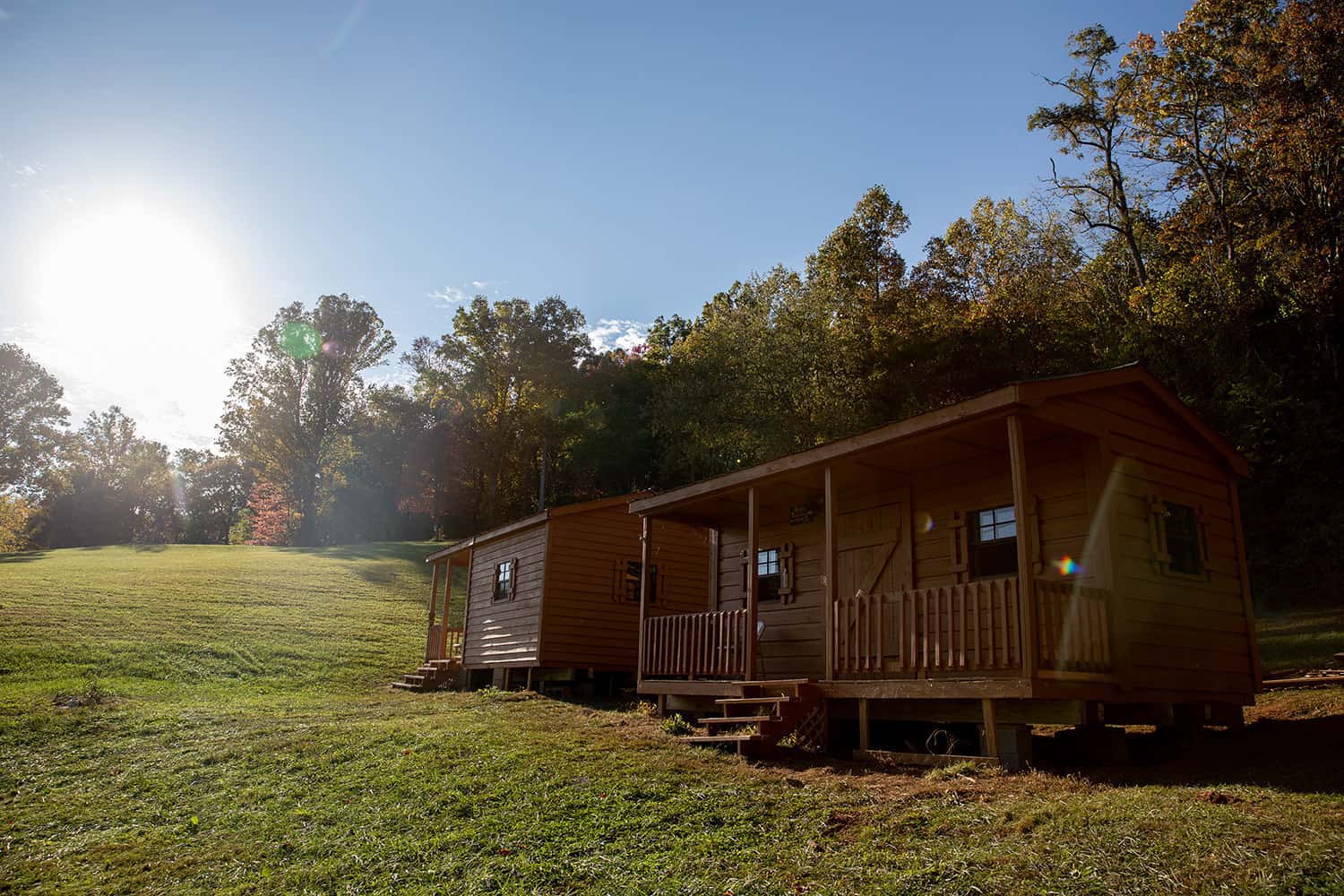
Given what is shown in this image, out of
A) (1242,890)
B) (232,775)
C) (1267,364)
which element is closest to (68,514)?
(232,775)

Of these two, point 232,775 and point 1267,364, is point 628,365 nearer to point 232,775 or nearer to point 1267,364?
point 1267,364

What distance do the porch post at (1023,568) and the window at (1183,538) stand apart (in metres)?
2.97

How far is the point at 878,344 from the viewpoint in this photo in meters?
29.7

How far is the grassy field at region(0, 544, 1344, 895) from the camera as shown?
19.8 ft

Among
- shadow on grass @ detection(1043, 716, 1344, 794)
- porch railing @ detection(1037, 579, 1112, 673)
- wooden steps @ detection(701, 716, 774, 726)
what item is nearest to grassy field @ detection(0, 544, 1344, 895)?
shadow on grass @ detection(1043, 716, 1344, 794)

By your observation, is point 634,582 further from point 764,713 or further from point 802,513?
point 764,713

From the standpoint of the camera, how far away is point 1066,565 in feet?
33.9

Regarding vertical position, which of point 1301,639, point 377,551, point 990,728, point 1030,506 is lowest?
point 990,728

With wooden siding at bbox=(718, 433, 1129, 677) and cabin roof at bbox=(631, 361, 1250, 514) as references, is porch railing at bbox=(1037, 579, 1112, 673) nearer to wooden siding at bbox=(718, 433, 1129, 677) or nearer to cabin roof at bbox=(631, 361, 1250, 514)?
wooden siding at bbox=(718, 433, 1129, 677)

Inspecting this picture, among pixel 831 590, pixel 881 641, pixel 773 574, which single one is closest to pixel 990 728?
pixel 881 641

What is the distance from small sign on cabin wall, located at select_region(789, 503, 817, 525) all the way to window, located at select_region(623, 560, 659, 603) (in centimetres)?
620

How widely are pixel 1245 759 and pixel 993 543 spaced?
3.31m

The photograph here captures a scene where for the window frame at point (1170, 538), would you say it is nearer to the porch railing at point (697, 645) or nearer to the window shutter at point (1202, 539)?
the window shutter at point (1202, 539)

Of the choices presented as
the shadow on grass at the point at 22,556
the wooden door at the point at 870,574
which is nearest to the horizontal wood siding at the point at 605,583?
the wooden door at the point at 870,574
